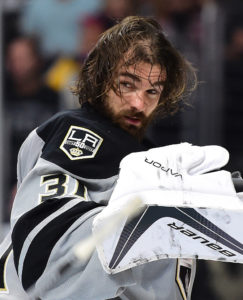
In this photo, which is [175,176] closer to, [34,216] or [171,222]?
[171,222]

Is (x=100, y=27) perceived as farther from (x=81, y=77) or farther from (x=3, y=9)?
(x=81, y=77)

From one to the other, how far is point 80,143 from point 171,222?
1.12ft

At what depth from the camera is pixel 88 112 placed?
188cm

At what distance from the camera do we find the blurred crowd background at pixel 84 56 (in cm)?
461

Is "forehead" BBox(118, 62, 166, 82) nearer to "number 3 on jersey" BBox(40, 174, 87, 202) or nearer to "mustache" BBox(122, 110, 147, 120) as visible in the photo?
"mustache" BBox(122, 110, 147, 120)

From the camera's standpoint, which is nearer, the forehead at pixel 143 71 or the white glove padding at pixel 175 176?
the white glove padding at pixel 175 176

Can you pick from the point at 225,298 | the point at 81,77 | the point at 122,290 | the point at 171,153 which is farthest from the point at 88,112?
the point at 225,298

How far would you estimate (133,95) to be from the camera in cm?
185

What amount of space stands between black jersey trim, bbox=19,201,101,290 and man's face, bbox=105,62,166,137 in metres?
0.35

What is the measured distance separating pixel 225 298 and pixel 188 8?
1.80 m

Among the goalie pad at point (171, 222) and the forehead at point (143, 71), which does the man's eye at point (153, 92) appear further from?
the goalie pad at point (171, 222)

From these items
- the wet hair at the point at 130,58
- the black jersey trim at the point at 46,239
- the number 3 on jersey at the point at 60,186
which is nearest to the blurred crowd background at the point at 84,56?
the wet hair at the point at 130,58

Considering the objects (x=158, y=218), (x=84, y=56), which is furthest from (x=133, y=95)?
(x=84, y=56)

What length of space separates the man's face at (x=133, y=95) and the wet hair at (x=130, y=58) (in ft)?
0.06
